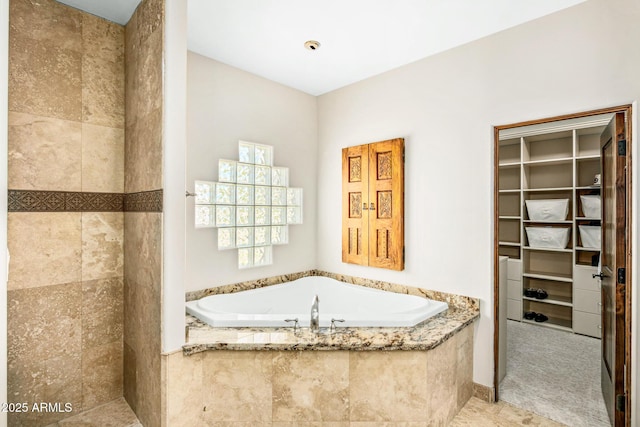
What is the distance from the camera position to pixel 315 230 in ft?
11.9

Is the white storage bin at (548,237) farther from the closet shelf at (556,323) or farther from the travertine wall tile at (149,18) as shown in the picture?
the travertine wall tile at (149,18)

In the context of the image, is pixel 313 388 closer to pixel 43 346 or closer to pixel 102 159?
pixel 43 346

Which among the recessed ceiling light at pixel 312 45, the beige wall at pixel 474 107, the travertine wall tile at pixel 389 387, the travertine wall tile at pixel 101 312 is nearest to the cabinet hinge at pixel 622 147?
the beige wall at pixel 474 107

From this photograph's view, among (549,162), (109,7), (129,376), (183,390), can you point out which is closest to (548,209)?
(549,162)

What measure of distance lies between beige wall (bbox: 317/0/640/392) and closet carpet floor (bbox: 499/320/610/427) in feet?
1.22

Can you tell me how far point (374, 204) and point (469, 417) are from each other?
171 centimetres

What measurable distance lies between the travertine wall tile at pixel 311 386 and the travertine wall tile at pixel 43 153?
1.61 meters

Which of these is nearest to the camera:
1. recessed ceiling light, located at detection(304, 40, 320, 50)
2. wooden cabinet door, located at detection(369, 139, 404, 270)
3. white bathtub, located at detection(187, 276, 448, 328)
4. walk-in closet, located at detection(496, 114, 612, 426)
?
white bathtub, located at detection(187, 276, 448, 328)

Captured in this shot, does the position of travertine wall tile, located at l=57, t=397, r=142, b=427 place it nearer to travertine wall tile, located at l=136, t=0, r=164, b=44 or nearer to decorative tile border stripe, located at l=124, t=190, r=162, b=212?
decorative tile border stripe, located at l=124, t=190, r=162, b=212

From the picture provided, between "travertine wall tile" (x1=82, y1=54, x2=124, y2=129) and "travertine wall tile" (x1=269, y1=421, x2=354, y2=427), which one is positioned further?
"travertine wall tile" (x1=82, y1=54, x2=124, y2=129)

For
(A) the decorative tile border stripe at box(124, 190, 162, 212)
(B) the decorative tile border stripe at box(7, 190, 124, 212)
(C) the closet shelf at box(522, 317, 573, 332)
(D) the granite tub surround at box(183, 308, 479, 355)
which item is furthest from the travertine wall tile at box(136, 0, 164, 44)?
(C) the closet shelf at box(522, 317, 573, 332)

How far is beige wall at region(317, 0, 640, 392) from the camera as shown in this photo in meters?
2.01

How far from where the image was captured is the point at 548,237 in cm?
398

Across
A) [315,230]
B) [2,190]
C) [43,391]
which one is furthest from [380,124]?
[43,391]
